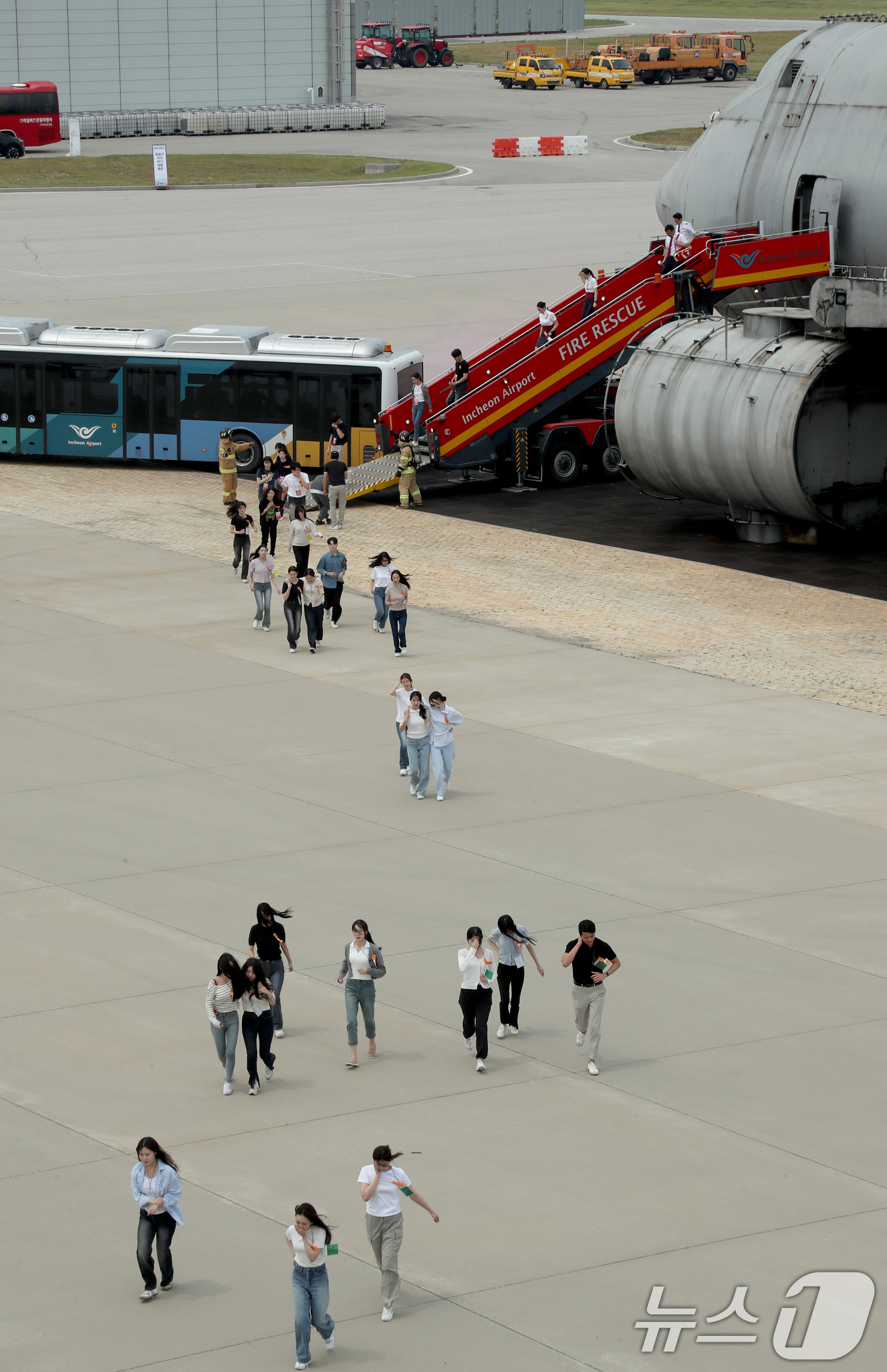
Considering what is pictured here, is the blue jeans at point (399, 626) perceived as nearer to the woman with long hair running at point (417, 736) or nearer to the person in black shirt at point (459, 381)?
the woman with long hair running at point (417, 736)

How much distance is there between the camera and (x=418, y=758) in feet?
76.9

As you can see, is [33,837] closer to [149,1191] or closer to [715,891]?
[715,891]

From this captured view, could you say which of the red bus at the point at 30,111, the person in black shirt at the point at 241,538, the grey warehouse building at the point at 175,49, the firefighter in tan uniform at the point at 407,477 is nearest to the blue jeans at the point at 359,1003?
the person in black shirt at the point at 241,538

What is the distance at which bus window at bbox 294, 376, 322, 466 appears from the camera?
4275cm

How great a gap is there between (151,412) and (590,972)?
1205 inches

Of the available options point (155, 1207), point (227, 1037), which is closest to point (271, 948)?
point (227, 1037)

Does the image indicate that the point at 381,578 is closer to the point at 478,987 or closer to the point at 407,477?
the point at 407,477

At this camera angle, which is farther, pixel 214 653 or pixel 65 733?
pixel 214 653

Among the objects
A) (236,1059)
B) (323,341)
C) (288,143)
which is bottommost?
(236,1059)

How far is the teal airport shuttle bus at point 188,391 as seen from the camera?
140ft

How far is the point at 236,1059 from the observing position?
Result: 16719mm

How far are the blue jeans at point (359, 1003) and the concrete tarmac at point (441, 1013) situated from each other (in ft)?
1.01

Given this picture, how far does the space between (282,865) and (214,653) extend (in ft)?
31.5

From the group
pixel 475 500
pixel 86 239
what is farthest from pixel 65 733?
pixel 86 239
